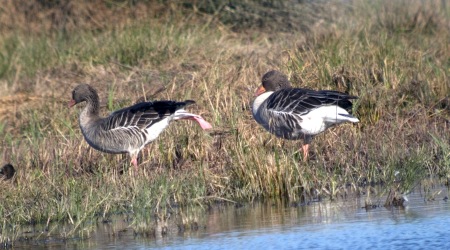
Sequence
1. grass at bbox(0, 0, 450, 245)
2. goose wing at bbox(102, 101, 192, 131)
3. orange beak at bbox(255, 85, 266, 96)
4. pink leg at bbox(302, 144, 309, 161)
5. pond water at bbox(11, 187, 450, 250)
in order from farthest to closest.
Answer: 1. orange beak at bbox(255, 85, 266, 96)
2. goose wing at bbox(102, 101, 192, 131)
3. pink leg at bbox(302, 144, 309, 161)
4. grass at bbox(0, 0, 450, 245)
5. pond water at bbox(11, 187, 450, 250)

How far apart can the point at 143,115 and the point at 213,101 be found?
1.61 m

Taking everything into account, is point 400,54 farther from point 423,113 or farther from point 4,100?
point 4,100

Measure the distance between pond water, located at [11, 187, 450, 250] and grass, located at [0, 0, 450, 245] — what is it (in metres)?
A: 0.19

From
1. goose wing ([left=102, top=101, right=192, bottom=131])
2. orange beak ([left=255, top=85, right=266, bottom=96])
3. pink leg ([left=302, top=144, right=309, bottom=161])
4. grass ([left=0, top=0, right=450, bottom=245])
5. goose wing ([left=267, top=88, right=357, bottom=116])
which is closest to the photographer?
grass ([left=0, top=0, right=450, bottom=245])

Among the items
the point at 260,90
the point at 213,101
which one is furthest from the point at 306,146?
the point at 213,101

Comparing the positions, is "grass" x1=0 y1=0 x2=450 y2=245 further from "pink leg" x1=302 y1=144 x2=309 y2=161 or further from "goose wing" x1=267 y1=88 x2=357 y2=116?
"goose wing" x1=267 y1=88 x2=357 y2=116

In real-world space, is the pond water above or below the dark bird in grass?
below

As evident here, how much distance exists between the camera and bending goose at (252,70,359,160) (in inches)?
380

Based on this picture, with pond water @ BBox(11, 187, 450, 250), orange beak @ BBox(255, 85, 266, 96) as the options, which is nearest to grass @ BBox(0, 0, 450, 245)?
pond water @ BBox(11, 187, 450, 250)

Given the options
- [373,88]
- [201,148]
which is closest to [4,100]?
[201,148]

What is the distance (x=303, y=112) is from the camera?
9750 millimetres

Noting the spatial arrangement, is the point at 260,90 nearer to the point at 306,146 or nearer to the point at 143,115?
the point at 306,146

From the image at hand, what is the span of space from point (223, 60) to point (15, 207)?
18.1 feet

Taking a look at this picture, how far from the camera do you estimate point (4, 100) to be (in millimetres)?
13391
